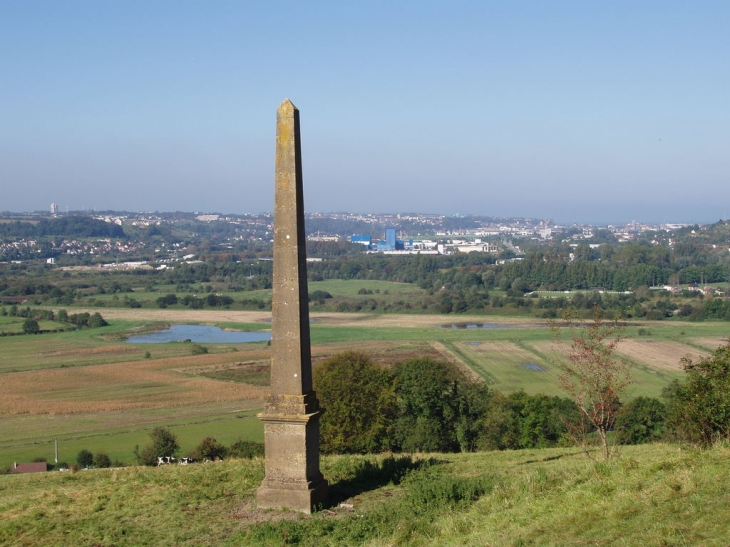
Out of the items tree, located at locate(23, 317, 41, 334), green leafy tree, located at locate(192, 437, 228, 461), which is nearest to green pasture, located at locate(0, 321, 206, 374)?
tree, located at locate(23, 317, 41, 334)

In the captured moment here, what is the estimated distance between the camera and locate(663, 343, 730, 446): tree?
1163 cm

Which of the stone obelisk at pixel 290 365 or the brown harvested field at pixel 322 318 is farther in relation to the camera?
the brown harvested field at pixel 322 318

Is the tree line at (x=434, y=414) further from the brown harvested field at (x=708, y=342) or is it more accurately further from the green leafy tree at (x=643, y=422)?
the brown harvested field at (x=708, y=342)

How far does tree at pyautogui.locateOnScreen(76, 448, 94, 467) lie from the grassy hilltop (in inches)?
468

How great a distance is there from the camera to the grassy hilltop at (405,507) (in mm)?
7473

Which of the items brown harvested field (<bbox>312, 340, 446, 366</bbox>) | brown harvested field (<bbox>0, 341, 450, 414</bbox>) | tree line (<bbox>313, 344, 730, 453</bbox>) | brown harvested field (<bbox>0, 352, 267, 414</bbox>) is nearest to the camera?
tree line (<bbox>313, 344, 730, 453</bbox>)

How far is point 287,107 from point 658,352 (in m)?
44.8

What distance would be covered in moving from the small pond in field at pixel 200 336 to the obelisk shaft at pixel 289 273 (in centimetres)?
4919

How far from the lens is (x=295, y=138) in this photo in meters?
10.4

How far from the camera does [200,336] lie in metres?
63.6

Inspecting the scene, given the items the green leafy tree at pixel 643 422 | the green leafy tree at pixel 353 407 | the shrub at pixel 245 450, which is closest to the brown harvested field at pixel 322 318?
the green leafy tree at pixel 643 422

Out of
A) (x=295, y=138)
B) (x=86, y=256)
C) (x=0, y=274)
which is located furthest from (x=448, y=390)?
(x=86, y=256)

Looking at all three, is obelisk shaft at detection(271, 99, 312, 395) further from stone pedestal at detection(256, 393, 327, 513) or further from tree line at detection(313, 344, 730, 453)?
tree line at detection(313, 344, 730, 453)

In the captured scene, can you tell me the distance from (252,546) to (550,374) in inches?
1456
